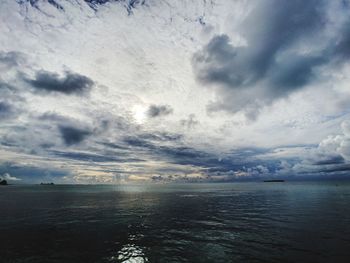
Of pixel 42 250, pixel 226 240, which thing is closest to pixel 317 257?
pixel 226 240

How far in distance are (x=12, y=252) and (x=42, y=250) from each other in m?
2.74

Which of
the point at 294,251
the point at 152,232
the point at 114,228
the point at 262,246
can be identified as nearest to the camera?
the point at 294,251

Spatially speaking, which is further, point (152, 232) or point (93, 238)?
point (152, 232)

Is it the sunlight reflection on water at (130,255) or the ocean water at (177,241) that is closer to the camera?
the sunlight reflection on water at (130,255)

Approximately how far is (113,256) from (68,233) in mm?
12864

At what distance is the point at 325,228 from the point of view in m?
31.5

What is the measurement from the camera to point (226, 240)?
84.8 feet

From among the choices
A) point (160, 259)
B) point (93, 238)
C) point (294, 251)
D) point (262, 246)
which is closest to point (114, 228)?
point (93, 238)

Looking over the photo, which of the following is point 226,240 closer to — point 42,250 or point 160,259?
point 160,259

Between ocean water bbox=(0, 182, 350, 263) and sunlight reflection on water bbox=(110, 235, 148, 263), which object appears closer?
sunlight reflection on water bbox=(110, 235, 148, 263)

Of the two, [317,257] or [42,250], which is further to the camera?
[42,250]

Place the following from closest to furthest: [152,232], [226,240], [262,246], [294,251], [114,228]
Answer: [294,251] < [262,246] < [226,240] < [152,232] < [114,228]

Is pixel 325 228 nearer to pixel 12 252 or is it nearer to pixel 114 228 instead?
pixel 114 228

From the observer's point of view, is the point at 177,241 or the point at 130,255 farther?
the point at 177,241
